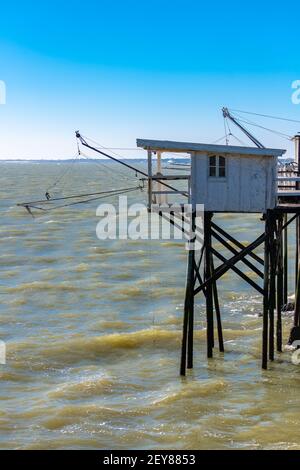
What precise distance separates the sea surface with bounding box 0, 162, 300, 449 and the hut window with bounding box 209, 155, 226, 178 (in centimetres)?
608

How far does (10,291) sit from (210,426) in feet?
55.7

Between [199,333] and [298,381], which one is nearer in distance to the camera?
[298,381]

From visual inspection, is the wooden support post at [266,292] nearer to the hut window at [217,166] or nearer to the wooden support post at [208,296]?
the wooden support post at [208,296]

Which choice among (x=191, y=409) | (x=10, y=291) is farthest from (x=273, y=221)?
(x=10, y=291)

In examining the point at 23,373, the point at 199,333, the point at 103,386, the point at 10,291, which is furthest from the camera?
the point at 10,291

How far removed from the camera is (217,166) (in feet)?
63.7

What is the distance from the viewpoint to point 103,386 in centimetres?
1916

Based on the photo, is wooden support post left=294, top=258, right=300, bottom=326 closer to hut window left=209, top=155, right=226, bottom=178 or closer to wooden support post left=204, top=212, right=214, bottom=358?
wooden support post left=204, top=212, right=214, bottom=358

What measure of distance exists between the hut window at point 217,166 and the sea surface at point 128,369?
6.08 m

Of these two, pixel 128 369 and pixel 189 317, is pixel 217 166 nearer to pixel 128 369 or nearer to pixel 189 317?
pixel 189 317

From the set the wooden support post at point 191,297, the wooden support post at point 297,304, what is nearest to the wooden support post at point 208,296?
the wooden support post at point 191,297

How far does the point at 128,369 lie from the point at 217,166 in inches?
274

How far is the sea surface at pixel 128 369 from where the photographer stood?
16.2 meters
